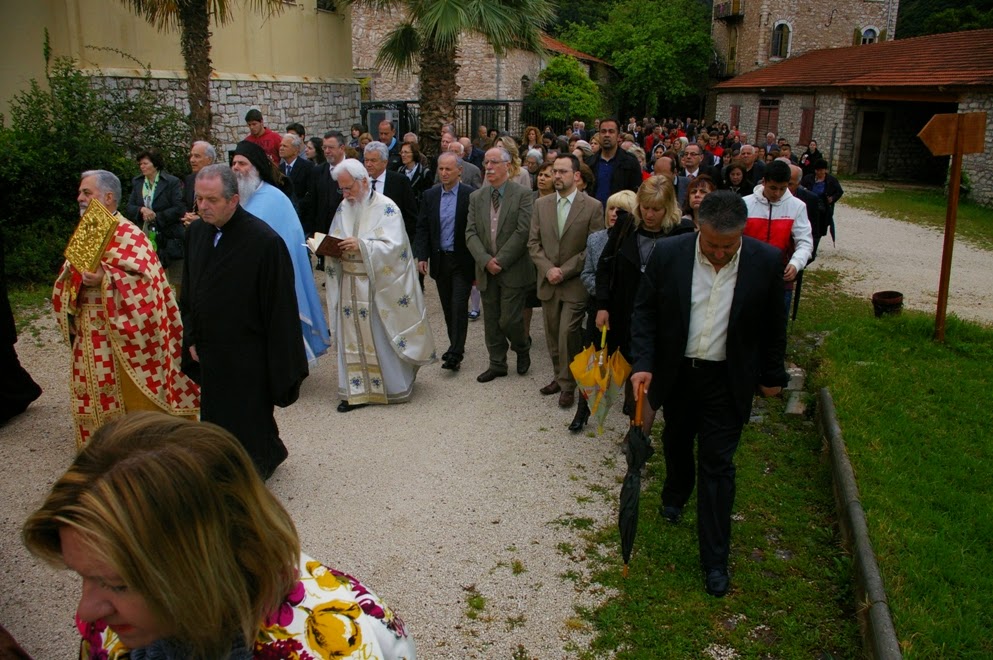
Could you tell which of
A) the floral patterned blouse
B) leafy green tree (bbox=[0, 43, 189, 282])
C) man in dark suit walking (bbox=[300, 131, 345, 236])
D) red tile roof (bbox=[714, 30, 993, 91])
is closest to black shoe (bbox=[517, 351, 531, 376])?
man in dark suit walking (bbox=[300, 131, 345, 236])

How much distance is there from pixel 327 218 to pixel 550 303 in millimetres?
3207

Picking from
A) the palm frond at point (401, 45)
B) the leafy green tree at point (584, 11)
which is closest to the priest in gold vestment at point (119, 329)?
the palm frond at point (401, 45)

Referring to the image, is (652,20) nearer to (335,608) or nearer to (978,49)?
(978,49)

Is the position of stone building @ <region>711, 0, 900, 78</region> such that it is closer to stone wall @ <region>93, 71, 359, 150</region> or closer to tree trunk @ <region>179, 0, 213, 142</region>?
stone wall @ <region>93, 71, 359, 150</region>

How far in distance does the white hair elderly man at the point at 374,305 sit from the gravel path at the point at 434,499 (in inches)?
11.1

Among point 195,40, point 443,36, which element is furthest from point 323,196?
point 443,36

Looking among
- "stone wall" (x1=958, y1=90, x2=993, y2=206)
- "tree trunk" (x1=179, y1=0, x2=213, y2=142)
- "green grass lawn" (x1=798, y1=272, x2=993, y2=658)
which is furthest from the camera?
"stone wall" (x1=958, y1=90, x2=993, y2=206)

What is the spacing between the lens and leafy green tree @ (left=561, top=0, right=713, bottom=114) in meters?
44.9

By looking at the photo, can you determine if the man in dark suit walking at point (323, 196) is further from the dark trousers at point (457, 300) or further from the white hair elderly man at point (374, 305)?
the white hair elderly man at point (374, 305)

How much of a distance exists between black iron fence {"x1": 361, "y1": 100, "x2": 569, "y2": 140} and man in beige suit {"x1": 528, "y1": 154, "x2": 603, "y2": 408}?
10.1 meters

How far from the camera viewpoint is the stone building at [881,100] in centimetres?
2284

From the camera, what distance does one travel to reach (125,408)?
545cm

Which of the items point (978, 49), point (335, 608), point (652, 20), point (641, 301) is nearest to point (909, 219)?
point (978, 49)

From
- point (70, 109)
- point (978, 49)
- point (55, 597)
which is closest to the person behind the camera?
point (55, 597)
